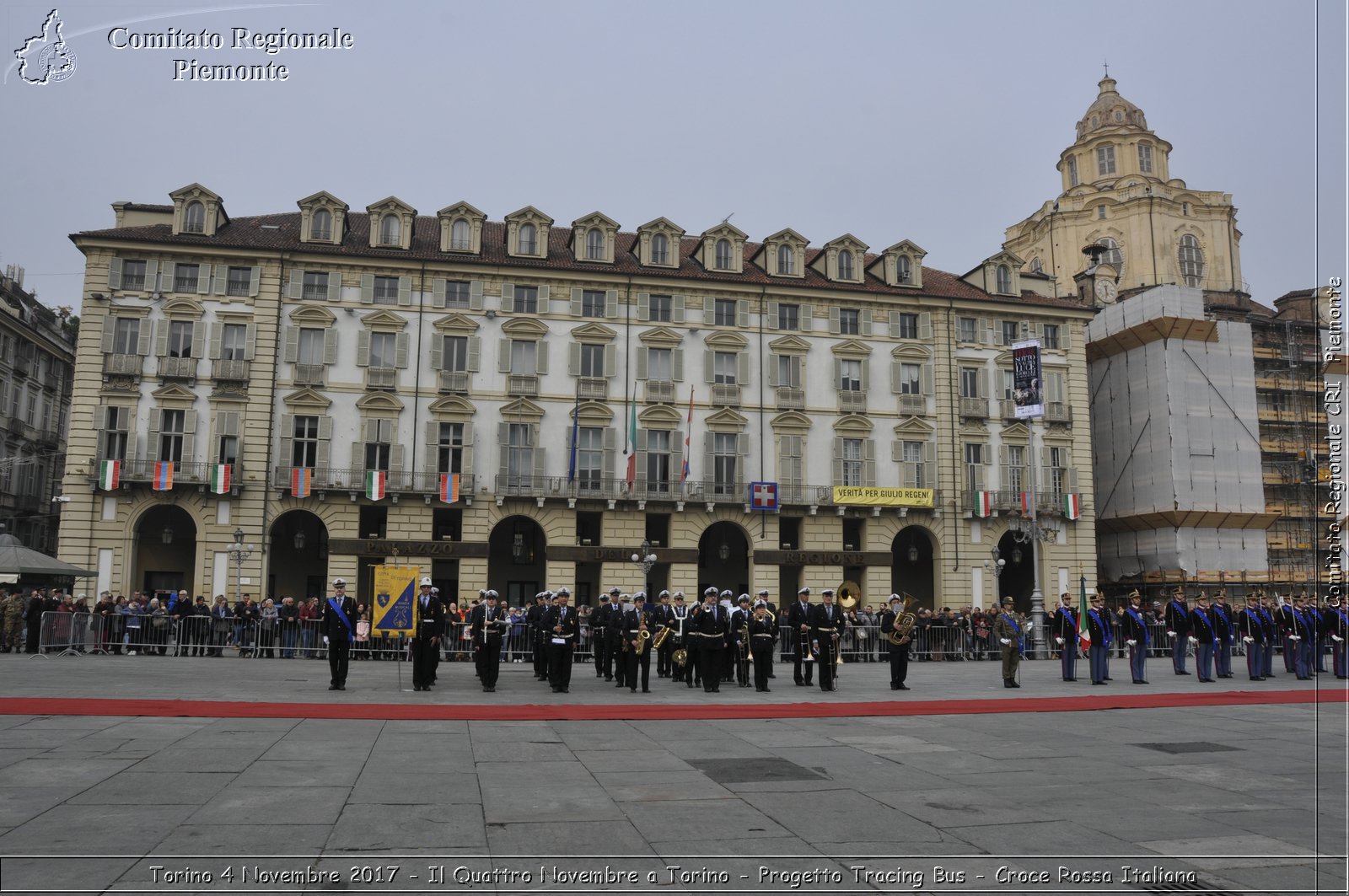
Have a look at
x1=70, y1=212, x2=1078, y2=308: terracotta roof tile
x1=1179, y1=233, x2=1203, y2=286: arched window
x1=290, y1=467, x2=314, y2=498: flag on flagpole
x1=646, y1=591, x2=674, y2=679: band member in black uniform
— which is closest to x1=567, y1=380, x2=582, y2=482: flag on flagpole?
x1=70, y1=212, x2=1078, y2=308: terracotta roof tile

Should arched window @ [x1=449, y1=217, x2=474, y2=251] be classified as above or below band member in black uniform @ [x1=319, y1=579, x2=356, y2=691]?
above

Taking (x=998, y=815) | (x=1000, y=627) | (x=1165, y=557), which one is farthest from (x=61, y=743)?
(x=1165, y=557)

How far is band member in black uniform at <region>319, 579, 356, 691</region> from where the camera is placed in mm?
18672

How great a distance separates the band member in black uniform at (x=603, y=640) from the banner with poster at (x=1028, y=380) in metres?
17.0

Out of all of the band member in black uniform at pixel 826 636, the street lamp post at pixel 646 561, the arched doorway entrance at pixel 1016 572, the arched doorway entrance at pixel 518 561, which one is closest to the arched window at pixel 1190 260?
the arched doorway entrance at pixel 1016 572

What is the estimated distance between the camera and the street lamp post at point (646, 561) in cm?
4031

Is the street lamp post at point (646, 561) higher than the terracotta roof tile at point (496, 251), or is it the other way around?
the terracotta roof tile at point (496, 251)

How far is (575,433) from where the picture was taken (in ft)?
143

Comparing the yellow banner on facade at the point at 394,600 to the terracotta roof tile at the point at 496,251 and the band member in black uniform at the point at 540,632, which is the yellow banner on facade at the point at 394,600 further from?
the terracotta roof tile at the point at 496,251

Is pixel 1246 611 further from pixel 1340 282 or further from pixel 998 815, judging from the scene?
pixel 1340 282

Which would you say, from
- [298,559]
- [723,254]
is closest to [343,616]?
[298,559]

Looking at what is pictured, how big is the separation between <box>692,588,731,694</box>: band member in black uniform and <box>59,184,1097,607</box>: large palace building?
75.6ft

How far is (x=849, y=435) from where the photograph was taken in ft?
154

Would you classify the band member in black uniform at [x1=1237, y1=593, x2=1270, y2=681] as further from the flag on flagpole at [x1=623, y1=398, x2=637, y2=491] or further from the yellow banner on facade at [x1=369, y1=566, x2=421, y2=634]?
the flag on flagpole at [x1=623, y1=398, x2=637, y2=491]
